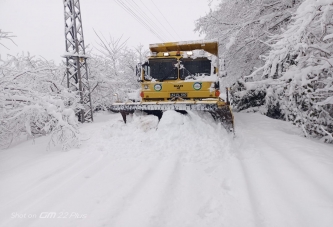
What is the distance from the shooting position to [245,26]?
328 inches

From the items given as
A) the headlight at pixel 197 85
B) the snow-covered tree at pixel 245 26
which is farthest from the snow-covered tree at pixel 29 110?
the snow-covered tree at pixel 245 26

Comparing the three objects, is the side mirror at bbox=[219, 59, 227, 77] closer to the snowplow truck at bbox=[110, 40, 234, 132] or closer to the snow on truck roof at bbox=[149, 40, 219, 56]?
the snowplow truck at bbox=[110, 40, 234, 132]

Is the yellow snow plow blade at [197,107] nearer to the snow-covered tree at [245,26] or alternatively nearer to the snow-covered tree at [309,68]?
the snow-covered tree at [309,68]

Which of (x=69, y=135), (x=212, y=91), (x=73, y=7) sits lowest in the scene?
(x=69, y=135)

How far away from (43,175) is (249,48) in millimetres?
8875

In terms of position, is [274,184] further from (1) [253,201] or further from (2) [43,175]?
(2) [43,175]

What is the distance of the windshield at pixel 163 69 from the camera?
7.08 m

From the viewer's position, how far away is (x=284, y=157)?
3951 mm

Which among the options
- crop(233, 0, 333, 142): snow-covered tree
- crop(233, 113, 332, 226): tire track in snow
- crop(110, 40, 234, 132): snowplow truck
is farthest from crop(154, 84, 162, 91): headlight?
crop(233, 113, 332, 226): tire track in snow

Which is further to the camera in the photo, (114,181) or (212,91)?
(212,91)

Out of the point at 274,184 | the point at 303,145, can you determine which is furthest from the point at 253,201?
the point at 303,145

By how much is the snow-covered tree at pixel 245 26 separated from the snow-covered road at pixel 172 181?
4.39 meters

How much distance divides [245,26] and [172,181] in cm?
746

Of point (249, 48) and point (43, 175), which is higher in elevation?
point (249, 48)
